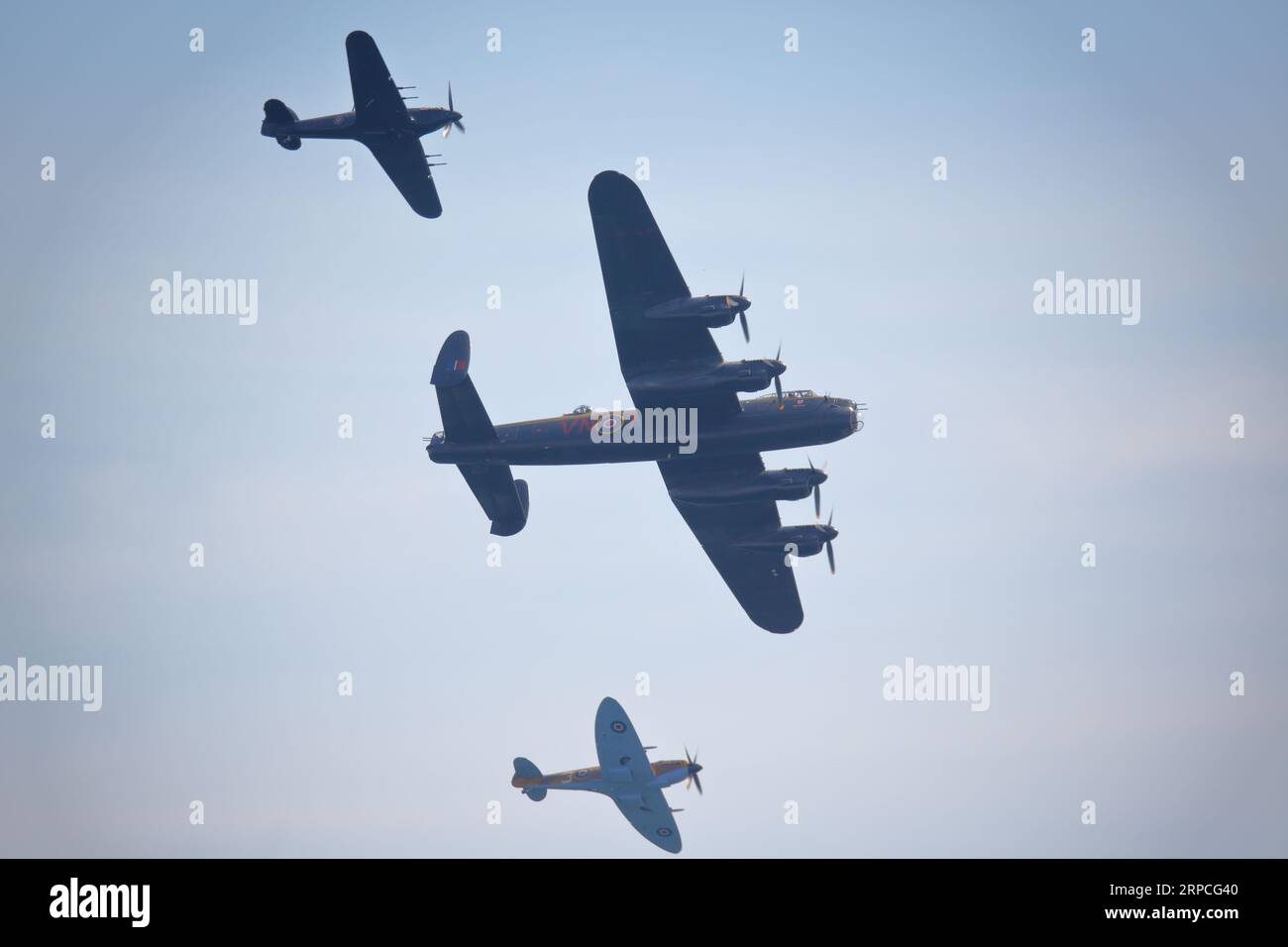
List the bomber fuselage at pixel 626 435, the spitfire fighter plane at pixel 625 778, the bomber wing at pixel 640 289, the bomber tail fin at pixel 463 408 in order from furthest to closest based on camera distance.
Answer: the spitfire fighter plane at pixel 625 778
the bomber tail fin at pixel 463 408
the bomber fuselage at pixel 626 435
the bomber wing at pixel 640 289

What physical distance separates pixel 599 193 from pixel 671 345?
592cm

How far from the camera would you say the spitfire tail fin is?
6719cm

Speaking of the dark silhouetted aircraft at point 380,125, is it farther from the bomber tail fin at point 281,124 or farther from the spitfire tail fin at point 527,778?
the spitfire tail fin at point 527,778

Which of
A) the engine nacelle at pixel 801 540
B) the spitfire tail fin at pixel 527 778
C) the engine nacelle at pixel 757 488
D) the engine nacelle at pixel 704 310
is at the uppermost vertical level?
the engine nacelle at pixel 704 310

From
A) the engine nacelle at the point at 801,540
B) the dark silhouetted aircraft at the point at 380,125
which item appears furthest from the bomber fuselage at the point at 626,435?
the dark silhouetted aircraft at the point at 380,125

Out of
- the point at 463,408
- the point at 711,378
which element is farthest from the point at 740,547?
the point at 463,408

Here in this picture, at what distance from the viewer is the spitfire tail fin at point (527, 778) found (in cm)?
6719

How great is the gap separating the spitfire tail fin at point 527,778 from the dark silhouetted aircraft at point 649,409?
14885 mm

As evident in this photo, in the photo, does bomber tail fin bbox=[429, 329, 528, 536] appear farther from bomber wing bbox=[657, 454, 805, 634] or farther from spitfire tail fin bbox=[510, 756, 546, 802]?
spitfire tail fin bbox=[510, 756, 546, 802]

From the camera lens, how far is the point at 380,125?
60.1 m

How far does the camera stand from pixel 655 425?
5600 cm
